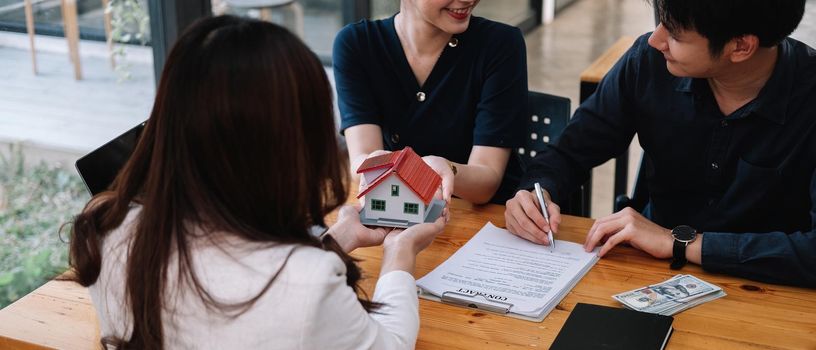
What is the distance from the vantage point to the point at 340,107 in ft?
8.19

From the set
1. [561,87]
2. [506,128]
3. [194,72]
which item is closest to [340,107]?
[506,128]

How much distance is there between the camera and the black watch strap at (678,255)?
184cm

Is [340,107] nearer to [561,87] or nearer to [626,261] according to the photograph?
[626,261]

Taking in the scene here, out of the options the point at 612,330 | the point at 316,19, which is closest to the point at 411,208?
the point at 612,330

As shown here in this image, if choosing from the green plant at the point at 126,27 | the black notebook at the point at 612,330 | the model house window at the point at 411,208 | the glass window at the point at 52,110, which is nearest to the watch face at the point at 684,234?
the black notebook at the point at 612,330

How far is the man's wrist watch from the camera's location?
6.04 feet

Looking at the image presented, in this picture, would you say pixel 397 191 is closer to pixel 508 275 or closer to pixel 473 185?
pixel 508 275

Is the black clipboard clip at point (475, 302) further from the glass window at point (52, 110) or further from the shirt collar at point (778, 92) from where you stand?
the glass window at point (52, 110)

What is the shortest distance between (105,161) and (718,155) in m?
1.31

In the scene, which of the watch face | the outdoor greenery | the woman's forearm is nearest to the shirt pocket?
the watch face

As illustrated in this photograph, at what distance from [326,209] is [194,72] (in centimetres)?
29

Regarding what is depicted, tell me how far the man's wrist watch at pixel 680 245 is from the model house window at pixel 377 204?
57 cm

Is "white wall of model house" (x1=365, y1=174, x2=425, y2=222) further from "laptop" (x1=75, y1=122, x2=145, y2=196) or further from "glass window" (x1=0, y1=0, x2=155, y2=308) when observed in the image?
"glass window" (x1=0, y1=0, x2=155, y2=308)

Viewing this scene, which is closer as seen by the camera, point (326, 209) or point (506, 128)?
point (326, 209)
